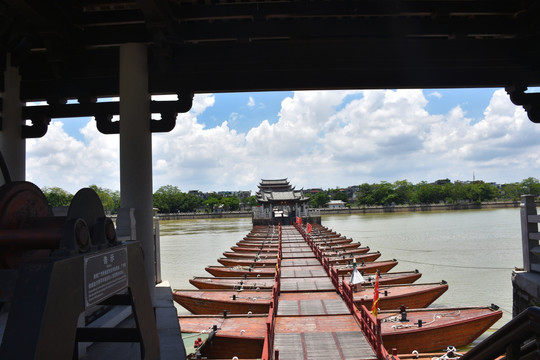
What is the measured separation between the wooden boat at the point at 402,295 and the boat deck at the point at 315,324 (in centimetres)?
98

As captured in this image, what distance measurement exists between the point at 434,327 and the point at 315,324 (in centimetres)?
265

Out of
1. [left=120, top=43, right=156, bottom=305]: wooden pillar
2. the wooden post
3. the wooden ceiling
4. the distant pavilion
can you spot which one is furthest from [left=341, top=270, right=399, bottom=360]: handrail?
the distant pavilion

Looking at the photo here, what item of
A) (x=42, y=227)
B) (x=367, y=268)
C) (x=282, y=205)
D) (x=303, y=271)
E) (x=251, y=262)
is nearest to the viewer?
(x=42, y=227)

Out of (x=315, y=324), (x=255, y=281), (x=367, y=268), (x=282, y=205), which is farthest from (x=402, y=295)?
(x=282, y=205)

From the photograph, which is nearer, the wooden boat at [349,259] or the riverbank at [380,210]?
the wooden boat at [349,259]

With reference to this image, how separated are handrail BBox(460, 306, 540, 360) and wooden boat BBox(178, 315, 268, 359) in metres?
6.68

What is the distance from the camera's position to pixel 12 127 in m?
5.69

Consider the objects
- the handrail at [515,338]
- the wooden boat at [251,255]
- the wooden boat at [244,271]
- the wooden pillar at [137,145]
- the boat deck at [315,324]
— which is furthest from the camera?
the wooden boat at [251,255]

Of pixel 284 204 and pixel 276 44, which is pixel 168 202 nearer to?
pixel 284 204

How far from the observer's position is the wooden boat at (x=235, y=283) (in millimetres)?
12755

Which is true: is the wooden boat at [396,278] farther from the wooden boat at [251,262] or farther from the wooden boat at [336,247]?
the wooden boat at [336,247]

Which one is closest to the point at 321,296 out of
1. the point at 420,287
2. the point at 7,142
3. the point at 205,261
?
the point at 420,287

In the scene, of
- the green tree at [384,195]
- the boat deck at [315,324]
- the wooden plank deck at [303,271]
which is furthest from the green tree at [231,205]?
the boat deck at [315,324]

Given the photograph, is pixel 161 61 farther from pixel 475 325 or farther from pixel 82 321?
pixel 475 325
